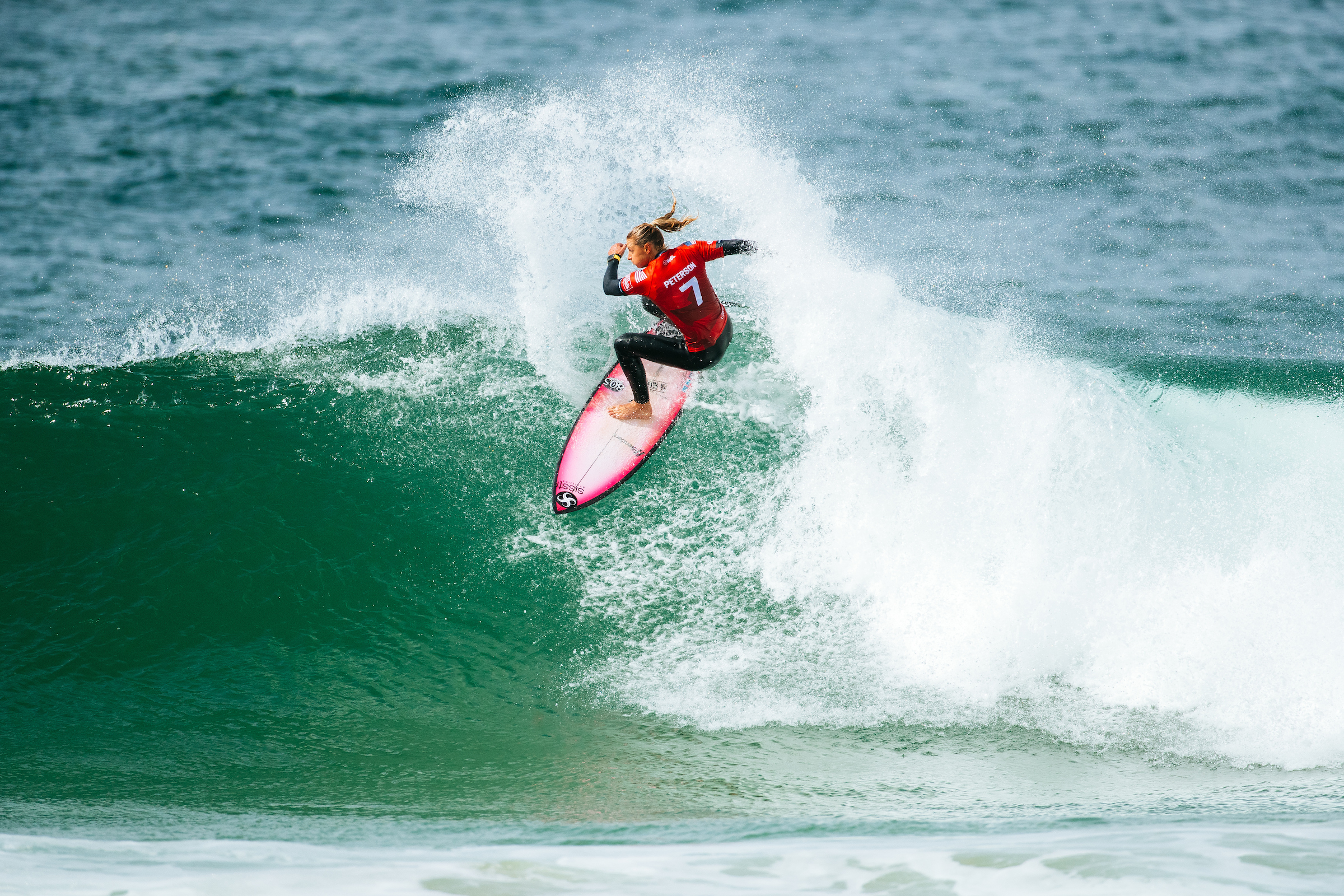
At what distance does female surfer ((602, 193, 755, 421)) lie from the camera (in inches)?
243

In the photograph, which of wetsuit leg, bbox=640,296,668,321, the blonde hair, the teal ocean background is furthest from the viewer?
wetsuit leg, bbox=640,296,668,321

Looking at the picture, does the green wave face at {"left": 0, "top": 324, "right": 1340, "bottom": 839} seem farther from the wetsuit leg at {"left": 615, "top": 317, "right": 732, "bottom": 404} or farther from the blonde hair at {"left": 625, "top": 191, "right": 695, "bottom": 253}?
the blonde hair at {"left": 625, "top": 191, "right": 695, "bottom": 253}

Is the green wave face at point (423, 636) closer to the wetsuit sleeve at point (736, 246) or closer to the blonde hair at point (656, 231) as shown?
the wetsuit sleeve at point (736, 246)

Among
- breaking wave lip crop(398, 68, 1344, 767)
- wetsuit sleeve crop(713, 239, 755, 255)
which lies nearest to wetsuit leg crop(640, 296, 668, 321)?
wetsuit sleeve crop(713, 239, 755, 255)

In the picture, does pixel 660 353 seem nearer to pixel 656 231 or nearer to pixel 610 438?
pixel 610 438

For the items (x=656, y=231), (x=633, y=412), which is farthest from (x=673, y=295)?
(x=633, y=412)

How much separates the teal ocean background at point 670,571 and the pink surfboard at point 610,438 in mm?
171

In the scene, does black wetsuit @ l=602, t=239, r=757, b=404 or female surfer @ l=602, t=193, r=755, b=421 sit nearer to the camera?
female surfer @ l=602, t=193, r=755, b=421

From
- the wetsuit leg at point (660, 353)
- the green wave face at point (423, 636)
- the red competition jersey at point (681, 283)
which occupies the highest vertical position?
the red competition jersey at point (681, 283)

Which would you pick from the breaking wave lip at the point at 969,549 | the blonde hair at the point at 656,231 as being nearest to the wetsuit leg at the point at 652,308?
the blonde hair at the point at 656,231

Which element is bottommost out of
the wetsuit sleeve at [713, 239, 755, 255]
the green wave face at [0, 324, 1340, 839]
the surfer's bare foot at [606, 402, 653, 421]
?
the green wave face at [0, 324, 1340, 839]

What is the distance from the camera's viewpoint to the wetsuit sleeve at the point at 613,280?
21.1 ft

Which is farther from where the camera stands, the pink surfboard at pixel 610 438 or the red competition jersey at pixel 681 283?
the pink surfboard at pixel 610 438

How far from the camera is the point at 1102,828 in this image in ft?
15.0
